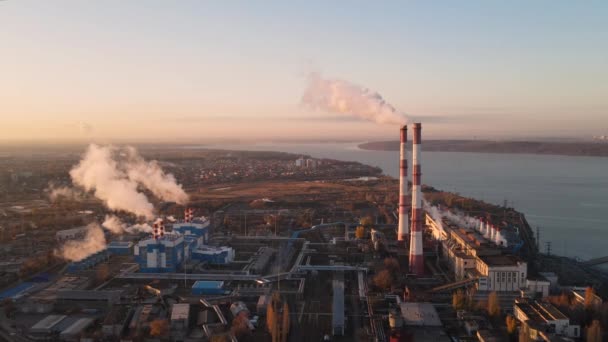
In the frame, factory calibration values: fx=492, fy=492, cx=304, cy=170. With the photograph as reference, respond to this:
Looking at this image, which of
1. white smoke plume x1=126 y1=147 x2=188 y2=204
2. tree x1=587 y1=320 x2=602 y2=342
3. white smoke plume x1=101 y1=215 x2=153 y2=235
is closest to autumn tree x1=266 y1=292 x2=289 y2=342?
tree x1=587 y1=320 x2=602 y2=342

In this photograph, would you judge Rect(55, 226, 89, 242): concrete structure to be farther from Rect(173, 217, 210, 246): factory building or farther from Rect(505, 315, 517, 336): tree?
Rect(505, 315, 517, 336): tree

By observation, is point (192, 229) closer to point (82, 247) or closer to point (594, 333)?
point (82, 247)

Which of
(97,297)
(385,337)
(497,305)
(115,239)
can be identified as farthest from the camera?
(115,239)

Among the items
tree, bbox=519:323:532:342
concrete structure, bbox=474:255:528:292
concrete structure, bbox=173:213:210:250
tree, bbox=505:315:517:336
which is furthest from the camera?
concrete structure, bbox=173:213:210:250

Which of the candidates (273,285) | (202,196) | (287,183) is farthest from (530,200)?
(273,285)

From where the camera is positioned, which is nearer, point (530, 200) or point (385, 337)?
point (385, 337)

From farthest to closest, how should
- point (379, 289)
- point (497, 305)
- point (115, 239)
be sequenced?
point (115, 239) < point (379, 289) < point (497, 305)

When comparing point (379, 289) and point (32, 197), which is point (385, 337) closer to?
point (379, 289)

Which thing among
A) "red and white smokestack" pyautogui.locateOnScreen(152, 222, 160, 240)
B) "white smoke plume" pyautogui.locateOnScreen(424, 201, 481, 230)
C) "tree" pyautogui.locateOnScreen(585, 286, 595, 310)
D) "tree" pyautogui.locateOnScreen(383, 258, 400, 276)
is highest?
"red and white smokestack" pyautogui.locateOnScreen(152, 222, 160, 240)
